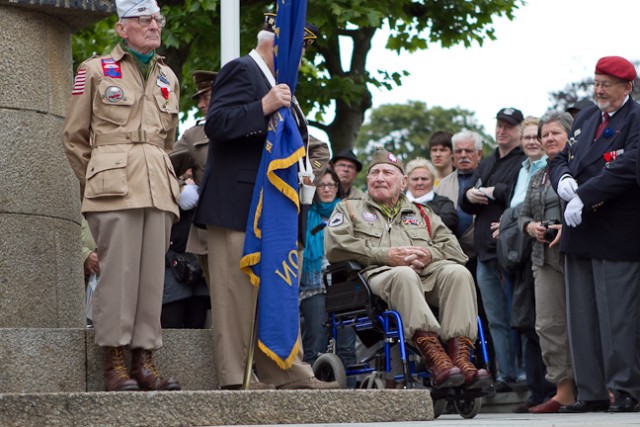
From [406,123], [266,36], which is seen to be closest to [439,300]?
[266,36]

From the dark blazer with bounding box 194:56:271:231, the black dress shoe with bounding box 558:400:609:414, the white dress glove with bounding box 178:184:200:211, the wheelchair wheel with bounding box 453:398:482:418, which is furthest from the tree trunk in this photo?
the dark blazer with bounding box 194:56:271:231

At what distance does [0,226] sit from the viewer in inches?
296

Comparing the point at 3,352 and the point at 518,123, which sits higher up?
the point at 518,123

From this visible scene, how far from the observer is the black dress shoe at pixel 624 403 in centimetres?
884

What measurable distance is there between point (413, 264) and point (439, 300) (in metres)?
0.32

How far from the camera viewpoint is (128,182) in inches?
277

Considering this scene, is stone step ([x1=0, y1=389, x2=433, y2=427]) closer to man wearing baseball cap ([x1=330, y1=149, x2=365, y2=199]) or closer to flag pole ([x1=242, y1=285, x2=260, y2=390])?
flag pole ([x1=242, y1=285, x2=260, y2=390])

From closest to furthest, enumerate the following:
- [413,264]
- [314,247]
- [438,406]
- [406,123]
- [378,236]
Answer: [438,406], [413,264], [378,236], [314,247], [406,123]

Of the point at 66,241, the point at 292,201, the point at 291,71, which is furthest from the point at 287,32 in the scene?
the point at 66,241

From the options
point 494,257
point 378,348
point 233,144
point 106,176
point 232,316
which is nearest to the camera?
point 106,176

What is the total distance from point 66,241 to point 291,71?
64.3 inches

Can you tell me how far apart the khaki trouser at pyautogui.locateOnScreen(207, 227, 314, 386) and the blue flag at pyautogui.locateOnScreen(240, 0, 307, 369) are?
0.37 feet

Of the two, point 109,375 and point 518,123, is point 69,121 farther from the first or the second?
point 518,123

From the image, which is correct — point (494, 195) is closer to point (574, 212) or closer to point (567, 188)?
point (567, 188)
